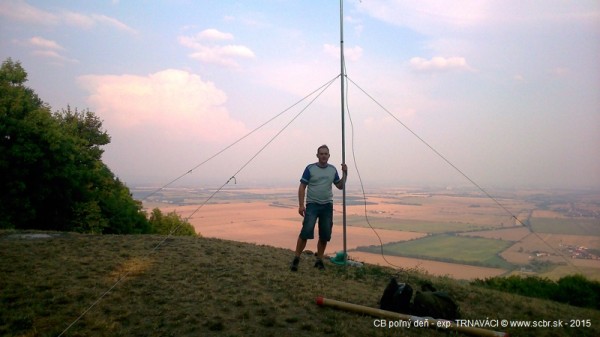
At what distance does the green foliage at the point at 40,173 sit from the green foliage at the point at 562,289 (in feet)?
75.7

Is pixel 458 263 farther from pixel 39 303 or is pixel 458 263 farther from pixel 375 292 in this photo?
pixel 39 303

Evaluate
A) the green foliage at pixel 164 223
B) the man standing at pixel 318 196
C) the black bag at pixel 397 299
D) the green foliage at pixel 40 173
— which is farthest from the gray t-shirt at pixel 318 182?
the green foliage at pixel 164 223

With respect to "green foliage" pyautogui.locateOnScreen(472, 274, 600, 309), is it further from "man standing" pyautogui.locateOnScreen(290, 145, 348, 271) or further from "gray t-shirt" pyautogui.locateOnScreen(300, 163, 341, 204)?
"gray t-shirt" pyautogui.locateOnScreen(300, 163, 341, 204)

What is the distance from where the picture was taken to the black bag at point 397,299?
548cm

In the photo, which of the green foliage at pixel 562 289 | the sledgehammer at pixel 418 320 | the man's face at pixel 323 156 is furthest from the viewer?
the green foliage at pixel 562 289

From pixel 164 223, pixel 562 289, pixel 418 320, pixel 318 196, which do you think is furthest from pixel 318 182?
pixel 164 223

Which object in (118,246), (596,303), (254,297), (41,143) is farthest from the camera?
(41,143)

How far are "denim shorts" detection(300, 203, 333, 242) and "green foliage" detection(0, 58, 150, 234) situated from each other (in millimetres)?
18701

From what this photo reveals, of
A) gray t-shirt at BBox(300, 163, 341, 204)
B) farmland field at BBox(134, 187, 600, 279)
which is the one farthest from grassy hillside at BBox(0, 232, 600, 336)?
farmland field at BBox(134, 187, 600, 279)

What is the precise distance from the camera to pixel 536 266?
2769 centimetres

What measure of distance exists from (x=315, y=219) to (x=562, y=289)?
8.93 meters

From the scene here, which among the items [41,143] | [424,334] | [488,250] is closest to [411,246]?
[488,250]

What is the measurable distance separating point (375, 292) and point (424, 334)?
7.48ft

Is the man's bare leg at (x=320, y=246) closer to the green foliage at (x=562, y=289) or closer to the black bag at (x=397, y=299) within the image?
the black bag at (x=397, y=299)
